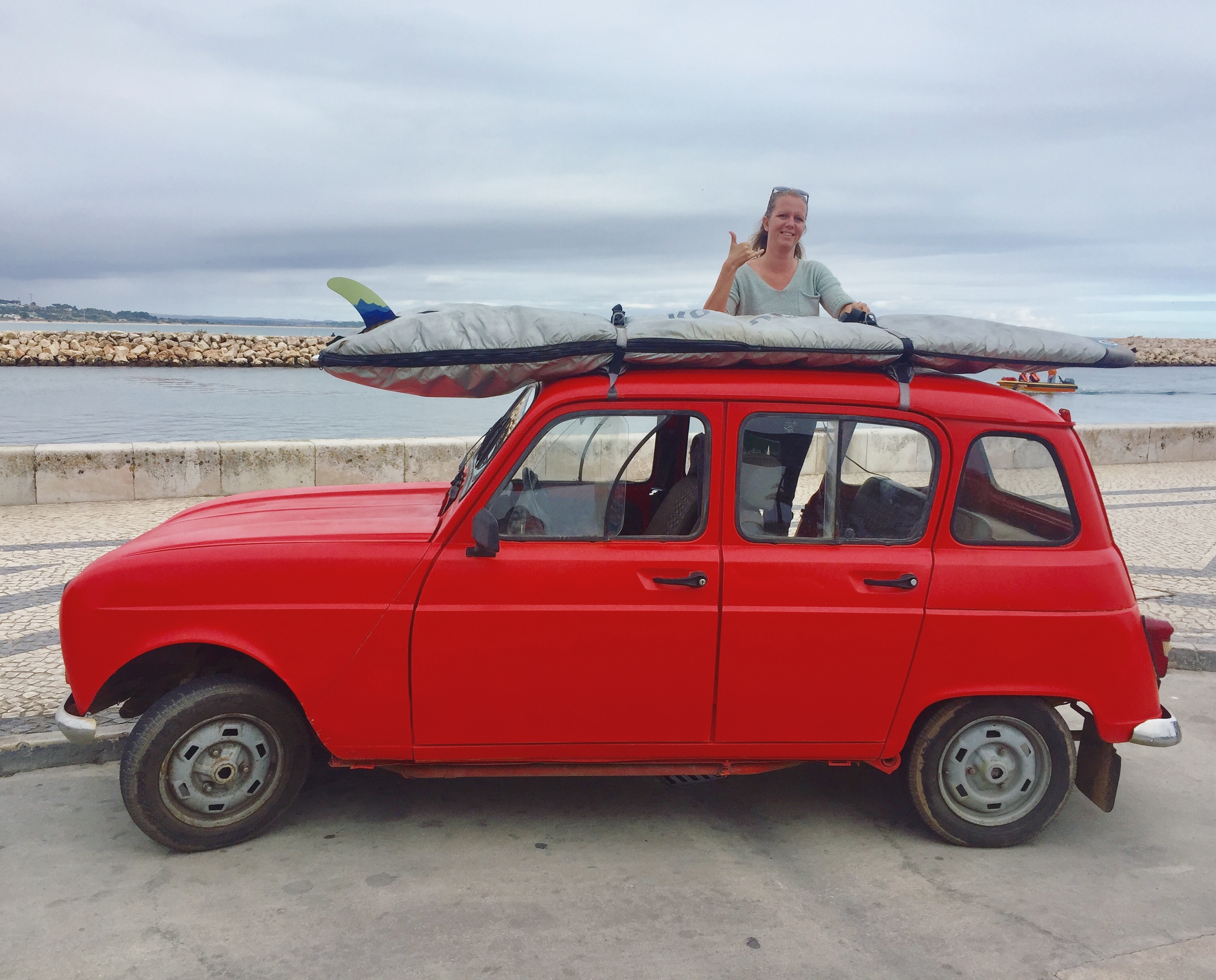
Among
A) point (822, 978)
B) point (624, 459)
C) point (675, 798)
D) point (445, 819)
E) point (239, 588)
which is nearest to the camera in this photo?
point (822, 978)

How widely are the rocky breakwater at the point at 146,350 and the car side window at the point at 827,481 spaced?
2621 inches

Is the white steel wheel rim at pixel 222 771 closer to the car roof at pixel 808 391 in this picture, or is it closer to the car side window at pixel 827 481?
the car roof at pixel 808 391

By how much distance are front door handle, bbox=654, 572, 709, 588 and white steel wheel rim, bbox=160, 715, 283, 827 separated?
60.7 inches

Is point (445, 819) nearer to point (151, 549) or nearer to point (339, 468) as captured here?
point (151, 549)

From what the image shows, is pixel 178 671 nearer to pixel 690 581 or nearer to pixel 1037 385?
pixel 690 581

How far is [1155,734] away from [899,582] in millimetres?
1198

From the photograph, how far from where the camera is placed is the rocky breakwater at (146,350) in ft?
217

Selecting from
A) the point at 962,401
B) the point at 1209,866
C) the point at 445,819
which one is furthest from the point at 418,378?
the point at 1209,866

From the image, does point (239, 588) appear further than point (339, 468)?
No

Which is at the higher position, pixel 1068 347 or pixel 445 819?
pixel 1068 347

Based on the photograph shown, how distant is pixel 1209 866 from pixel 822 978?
189 centimetres

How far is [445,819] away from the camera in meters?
4.16

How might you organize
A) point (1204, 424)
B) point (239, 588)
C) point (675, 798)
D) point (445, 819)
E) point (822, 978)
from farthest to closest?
point (1204, 424) → point (675, 798) → point (445, 819) → point (239, 588) → point (822, 978)

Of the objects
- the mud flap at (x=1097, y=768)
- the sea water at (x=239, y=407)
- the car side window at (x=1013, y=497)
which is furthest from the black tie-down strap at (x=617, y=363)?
the sea water at (x=239, y=407)
